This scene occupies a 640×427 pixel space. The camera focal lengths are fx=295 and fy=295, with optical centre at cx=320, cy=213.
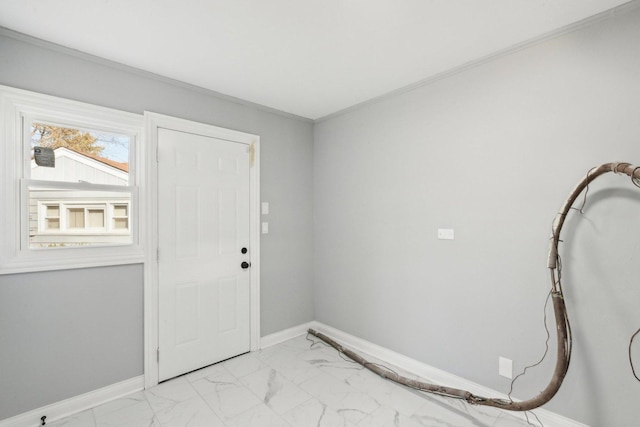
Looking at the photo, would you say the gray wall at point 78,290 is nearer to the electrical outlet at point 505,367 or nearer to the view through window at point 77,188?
the view through window at point 77,188

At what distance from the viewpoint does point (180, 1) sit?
1594 mm

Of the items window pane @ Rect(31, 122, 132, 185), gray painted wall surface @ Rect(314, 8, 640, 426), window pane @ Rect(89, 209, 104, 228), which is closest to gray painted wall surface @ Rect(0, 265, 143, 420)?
window pane @ Rect(89, 209, 104, 228)

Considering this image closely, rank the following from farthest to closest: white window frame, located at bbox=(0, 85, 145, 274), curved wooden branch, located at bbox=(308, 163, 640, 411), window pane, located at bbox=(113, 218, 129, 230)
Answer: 1. window pane, located at bbox=(113, 218, 129, 230)
2. white window frame, located at bbox=(0, 85, 145, 274)
3. curved wooden branch, located at bbox=(308, 163, 640, 411)

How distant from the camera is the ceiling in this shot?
1632 millimetres

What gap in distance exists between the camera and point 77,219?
2.14 metres

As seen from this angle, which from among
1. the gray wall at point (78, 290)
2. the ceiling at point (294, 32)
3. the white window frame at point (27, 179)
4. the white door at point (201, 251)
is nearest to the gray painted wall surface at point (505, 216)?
the ceiling at point (294, 32)

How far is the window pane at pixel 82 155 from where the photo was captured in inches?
79.6

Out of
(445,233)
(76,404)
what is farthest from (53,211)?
(445,233)

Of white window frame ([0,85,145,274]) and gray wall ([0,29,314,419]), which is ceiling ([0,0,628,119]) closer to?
gray wall ([0,29,314,419])

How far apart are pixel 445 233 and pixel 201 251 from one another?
6.97ft

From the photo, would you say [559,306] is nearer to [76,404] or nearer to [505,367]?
[505,367]

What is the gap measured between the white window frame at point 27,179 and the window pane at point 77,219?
3cm

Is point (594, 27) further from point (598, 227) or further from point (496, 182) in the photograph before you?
point (598, 227)

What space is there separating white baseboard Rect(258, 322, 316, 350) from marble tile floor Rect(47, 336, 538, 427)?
420 millimetres
